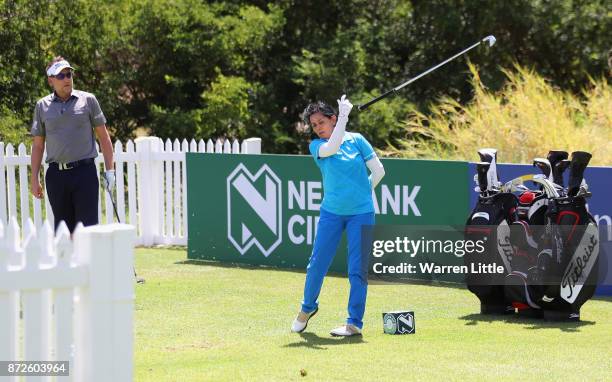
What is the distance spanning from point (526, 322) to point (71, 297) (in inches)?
190

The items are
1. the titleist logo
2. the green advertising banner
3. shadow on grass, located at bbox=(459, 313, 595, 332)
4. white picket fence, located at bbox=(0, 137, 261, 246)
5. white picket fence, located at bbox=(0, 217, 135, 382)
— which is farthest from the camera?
white picket fence, located at bbox=(0, 137, 261, 246)

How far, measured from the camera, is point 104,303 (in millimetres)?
4918

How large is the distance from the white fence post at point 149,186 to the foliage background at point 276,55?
13.0 ft

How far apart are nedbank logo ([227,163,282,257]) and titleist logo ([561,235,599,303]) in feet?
13.5

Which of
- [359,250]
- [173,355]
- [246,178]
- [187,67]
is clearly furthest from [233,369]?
[187,67]

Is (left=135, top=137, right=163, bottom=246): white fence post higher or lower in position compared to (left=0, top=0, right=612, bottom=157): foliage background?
lower

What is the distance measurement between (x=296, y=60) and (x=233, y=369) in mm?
13280

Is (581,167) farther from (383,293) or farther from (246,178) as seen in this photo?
(246,178)

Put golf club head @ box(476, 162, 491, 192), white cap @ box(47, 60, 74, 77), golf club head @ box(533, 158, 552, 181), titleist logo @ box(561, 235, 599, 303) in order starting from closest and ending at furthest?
titleist logo @ box(561, 235, 599, 303)
white cap @ box(47, 60, 74, 77)
golf club head @ box(533, 158, 552, 181)
golf club head @ box(476, 162, 491, 192)

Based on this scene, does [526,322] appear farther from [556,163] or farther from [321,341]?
[321,341]

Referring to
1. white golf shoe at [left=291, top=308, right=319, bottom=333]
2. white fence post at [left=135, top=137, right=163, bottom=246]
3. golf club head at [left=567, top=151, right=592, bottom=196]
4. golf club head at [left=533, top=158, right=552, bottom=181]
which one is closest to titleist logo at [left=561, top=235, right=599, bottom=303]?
golf club head at [left=567, top=151, right=592, bottom=196]

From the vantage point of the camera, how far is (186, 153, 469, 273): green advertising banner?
11188mm

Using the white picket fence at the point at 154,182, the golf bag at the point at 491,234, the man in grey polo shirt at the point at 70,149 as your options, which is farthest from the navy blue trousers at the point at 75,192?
the white picket fence at the point at 154,182

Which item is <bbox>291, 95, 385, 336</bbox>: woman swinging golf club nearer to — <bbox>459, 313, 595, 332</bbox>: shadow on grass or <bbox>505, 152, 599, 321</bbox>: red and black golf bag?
<bbox>459, 313, 595, 332</bbox>: shadow on grass
